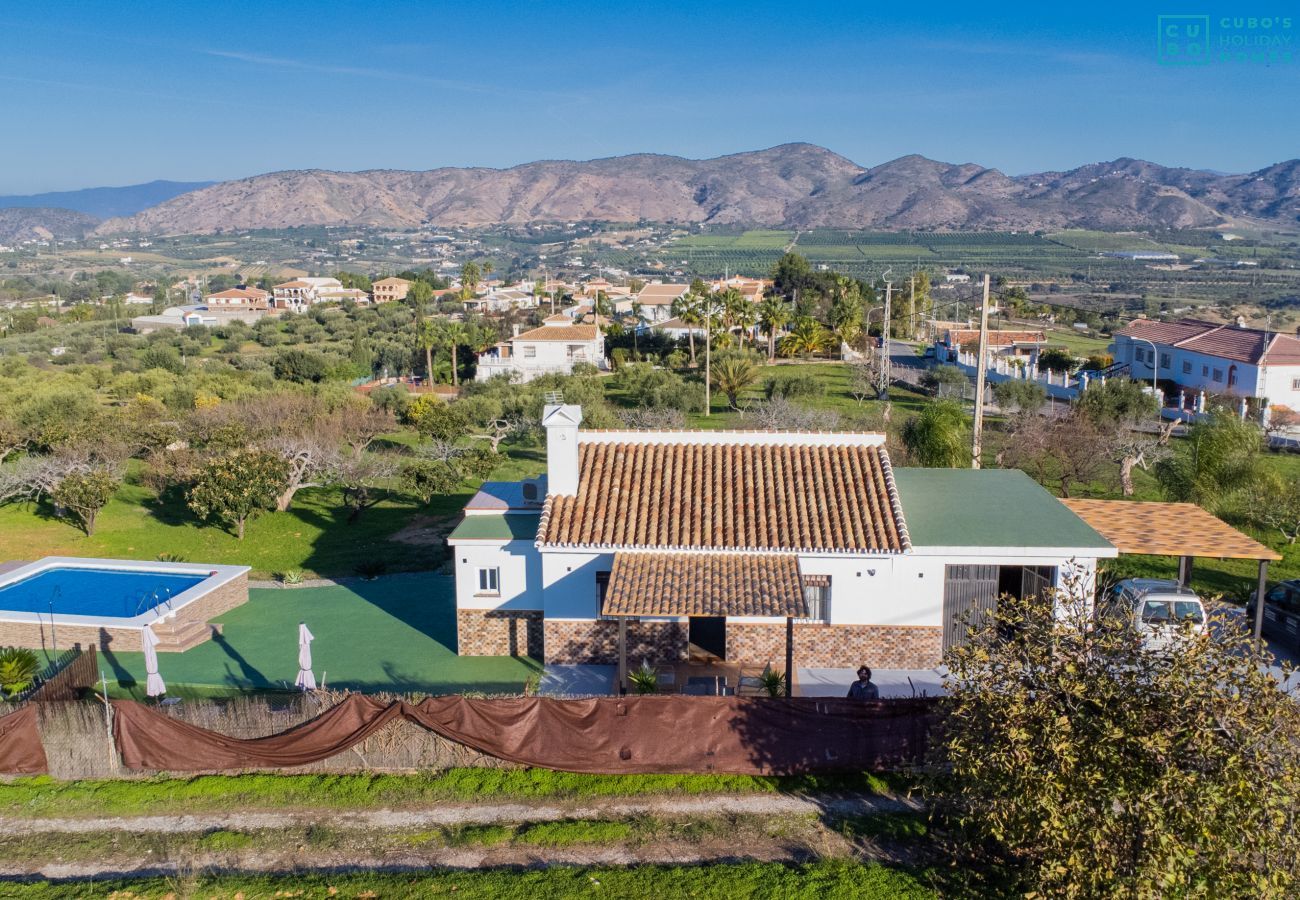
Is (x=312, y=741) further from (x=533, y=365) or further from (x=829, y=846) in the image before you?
(x=533, y=365)

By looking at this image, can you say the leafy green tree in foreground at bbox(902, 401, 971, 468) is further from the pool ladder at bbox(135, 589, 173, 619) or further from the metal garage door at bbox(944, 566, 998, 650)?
the pool ladder at bbox(135, 589, 173, 619)

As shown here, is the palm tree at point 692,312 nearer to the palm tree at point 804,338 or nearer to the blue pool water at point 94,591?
the palm tree at point 804,338

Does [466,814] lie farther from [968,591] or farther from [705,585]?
[968,591]

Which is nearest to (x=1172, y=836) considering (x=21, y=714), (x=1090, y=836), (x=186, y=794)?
(x=1090, y=836)

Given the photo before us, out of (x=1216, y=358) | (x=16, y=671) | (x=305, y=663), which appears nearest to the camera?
(x=305, y=663)

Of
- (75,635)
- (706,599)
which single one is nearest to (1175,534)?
(706,599)

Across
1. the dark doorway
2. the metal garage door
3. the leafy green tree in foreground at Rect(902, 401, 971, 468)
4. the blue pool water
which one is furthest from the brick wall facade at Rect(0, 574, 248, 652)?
the leafy green tree in foreground at Rect(902, 401, 971, 468)
